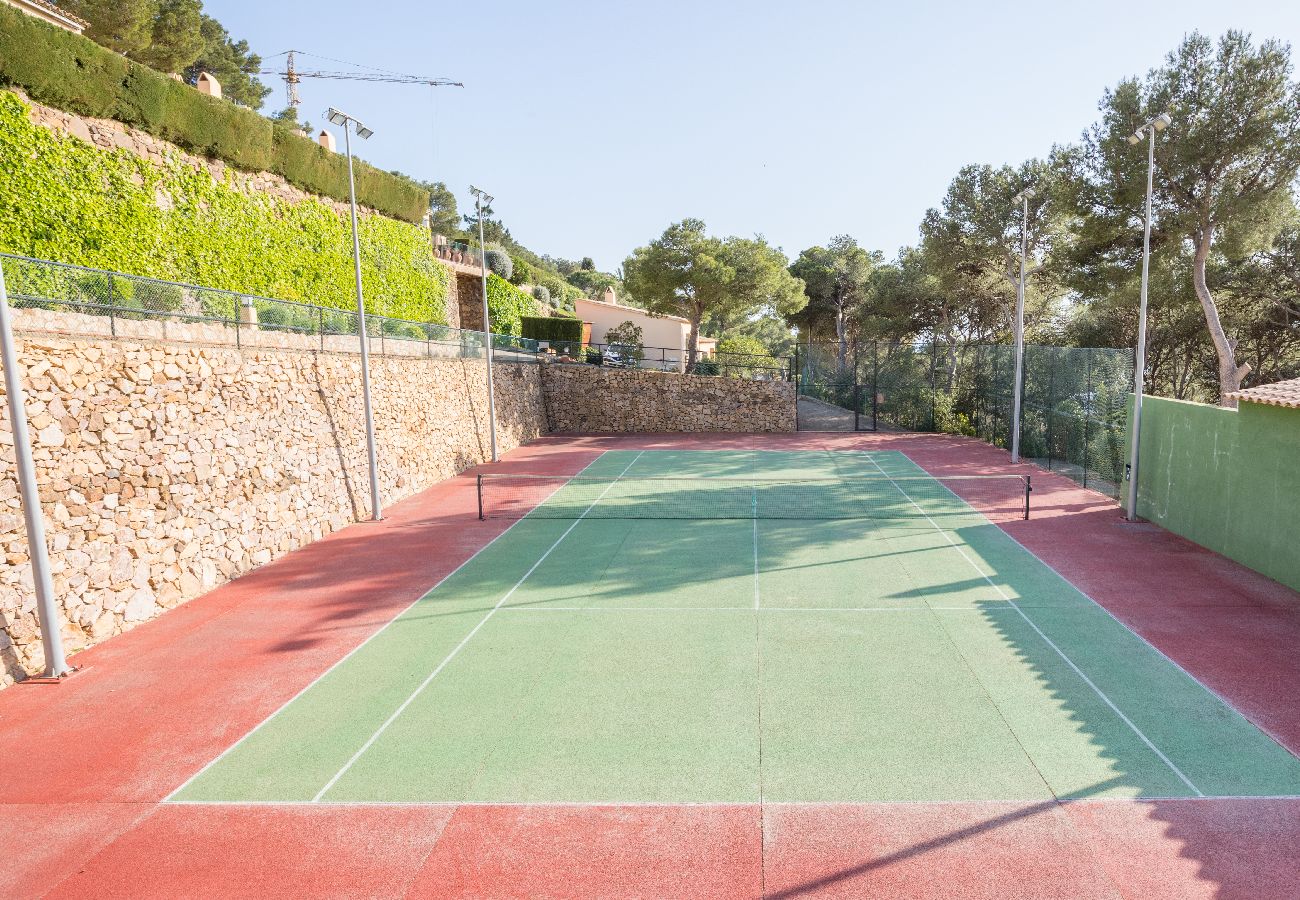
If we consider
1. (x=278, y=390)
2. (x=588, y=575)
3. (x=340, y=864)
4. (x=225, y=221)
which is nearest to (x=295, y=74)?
(x=225, y=221)

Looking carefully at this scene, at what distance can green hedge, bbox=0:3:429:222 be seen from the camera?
54.2ft

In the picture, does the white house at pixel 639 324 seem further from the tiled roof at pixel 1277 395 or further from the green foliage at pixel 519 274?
the tiled roof at pixel 1277 395

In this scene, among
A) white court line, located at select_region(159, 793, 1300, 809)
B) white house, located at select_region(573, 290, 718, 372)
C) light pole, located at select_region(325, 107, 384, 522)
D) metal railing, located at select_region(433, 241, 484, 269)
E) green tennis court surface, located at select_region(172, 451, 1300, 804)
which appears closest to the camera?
white court line, located at select_region(159, 793, 1300, 809)

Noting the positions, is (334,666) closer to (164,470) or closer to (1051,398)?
(164,470)

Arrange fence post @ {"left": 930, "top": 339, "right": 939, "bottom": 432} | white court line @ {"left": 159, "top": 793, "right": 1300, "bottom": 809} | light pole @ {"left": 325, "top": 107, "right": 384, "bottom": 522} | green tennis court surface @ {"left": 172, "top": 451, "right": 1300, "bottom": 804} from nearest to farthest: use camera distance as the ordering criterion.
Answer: white court line @ {"left": 159, "top": 793, "right": 1300, "bottom": 809}
green tennis court surface @ {"left": 172, "top": 451, "right": 1300, "bottom": 804}
light pole @ {"left": 325, "top": 107, "right": 384, "bottom": 522}
fence post @ {"left": 930, "top": 339, "right": 939, "bottom": 432}

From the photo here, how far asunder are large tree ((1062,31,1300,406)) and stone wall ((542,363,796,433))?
13969mm

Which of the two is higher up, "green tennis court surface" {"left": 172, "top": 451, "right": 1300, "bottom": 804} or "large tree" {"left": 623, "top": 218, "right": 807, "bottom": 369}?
"large tree" {"left": 623, "top": 218, "right": 807, "bottom": 369}

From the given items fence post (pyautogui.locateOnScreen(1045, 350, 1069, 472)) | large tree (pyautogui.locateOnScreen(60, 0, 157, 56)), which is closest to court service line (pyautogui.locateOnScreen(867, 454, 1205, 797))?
fence post (pyautogui.locateOnScreen(1045, 350, 1069, 472))

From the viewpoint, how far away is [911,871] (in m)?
5.29

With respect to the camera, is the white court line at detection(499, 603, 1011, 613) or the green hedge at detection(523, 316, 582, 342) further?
the green hedge at detection(523, 316, 582, 342)

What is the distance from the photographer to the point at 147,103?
19.3 m

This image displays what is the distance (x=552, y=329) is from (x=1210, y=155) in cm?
3160

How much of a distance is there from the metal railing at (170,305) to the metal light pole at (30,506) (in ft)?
5.02

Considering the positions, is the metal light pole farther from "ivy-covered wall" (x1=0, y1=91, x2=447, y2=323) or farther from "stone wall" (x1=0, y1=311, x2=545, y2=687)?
"ivy-covered wall" (x1=0, y1=91, x2=447, y2=323)
